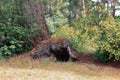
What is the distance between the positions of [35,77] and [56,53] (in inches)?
172

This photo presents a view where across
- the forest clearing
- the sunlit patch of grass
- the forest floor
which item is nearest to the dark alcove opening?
the forest clearing

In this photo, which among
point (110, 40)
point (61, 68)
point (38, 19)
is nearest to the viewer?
point (61, 68)

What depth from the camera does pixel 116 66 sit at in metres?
12.4

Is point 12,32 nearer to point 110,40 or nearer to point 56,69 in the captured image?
point 56,69

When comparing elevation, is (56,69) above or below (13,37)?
below

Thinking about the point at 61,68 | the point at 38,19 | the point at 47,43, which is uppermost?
the point at 38,19

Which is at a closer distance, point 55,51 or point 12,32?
point 55,51

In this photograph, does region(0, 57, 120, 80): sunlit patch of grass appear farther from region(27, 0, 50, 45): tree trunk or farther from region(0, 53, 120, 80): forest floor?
region(27, 0, 50, 45): tree trunk

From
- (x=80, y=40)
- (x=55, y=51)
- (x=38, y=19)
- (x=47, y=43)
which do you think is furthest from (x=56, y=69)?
(x=80, y=40)

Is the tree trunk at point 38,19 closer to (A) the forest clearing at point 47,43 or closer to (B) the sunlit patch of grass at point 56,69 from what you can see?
(A) the forest clearing at point 47,43

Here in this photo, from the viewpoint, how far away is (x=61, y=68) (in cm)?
1102

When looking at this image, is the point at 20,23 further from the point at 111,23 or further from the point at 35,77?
the point at 35,77

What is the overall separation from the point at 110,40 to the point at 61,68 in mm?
2466

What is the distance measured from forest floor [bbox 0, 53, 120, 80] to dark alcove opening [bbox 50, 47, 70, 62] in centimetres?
64
